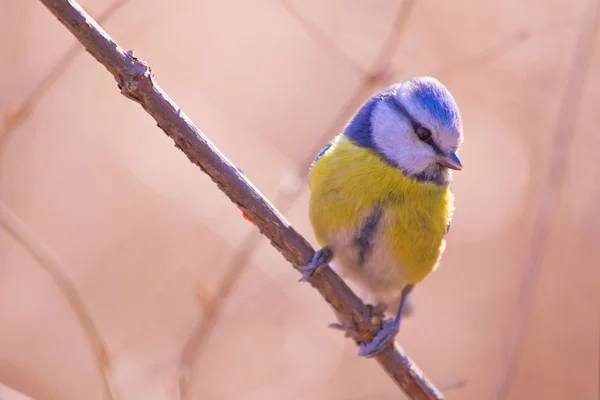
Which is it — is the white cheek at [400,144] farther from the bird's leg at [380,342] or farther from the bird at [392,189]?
the bird's leg at [380,342]

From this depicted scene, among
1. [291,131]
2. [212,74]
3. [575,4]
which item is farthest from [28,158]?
[575,4]

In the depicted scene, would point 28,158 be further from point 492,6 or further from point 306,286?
point 492,6

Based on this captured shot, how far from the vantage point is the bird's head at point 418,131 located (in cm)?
257

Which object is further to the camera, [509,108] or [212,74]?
[212,74]

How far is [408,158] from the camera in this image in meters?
2.65

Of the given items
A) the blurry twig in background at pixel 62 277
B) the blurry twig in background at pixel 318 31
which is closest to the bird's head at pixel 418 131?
the blurry twig in background at pixel 318 31

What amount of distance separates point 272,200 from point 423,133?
1.77 m

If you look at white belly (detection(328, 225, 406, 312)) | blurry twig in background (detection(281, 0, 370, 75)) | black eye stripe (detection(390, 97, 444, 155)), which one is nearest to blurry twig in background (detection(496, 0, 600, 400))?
white belly (detection(328, 225, 406, 312))

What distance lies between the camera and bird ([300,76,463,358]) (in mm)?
2605

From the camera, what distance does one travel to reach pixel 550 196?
9.78ft

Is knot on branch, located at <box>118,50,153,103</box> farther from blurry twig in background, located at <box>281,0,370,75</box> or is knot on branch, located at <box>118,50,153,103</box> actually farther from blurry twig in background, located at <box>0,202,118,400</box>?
blurry twig in background, located at <box>281,0,370,75</box>

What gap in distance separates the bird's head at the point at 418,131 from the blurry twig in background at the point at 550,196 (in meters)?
0.52

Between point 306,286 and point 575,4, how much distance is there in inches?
98.0

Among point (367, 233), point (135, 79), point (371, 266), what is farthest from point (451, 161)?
point (135, 79)
